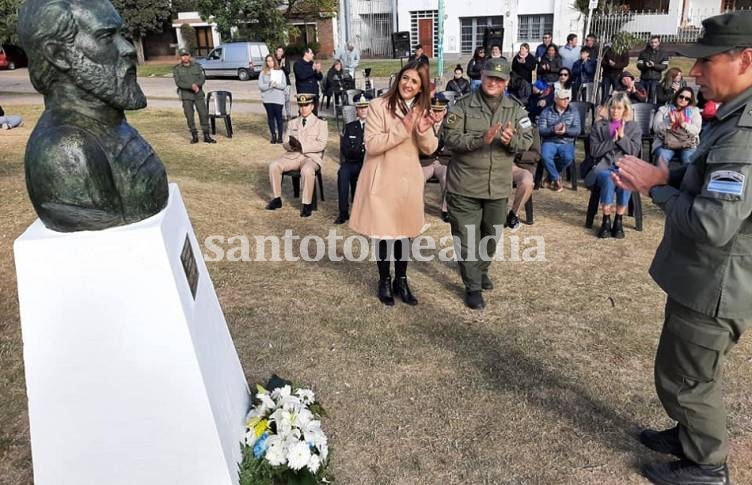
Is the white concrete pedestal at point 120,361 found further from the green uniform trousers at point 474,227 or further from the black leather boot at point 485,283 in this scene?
the black leather boot at point 485,283

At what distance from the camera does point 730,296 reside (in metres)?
1.97

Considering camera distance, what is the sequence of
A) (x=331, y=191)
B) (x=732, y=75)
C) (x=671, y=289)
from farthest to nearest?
(x=331, y=191) < (x=671, y=289) < (x=732, y=75)

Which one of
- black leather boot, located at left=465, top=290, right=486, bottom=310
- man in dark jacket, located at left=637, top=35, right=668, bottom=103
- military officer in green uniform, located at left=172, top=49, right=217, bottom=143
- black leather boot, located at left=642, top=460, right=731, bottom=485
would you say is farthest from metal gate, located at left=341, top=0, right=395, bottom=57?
black leather boot, located at left=642, top=460, right=731, bottom=485

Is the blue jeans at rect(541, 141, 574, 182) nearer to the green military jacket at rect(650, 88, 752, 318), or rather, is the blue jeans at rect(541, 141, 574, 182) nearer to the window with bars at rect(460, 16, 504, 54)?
the green military jacket at rect(650, 88, 752, 318)

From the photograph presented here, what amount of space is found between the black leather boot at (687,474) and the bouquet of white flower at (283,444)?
1392mm

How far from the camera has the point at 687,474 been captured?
236 cm

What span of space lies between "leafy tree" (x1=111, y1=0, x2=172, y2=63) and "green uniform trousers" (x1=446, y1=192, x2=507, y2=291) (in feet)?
102

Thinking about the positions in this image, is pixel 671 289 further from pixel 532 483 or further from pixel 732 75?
pixel 532 483

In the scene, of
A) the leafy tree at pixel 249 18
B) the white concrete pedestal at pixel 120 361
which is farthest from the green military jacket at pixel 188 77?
the leafy tree at pixel 249 18

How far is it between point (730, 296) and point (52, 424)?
235 centimetres

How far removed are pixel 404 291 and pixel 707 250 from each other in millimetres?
2360

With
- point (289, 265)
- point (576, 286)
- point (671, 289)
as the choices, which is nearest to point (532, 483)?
point (671, 289)

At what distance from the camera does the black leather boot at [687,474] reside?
2.32 meters

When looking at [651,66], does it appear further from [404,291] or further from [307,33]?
[307,33]
